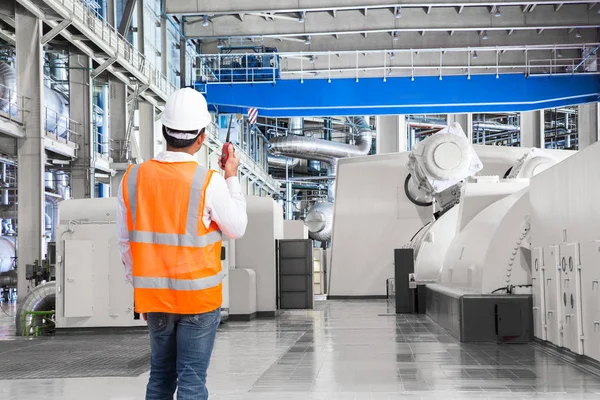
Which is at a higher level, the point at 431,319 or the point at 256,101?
the point at 256,101

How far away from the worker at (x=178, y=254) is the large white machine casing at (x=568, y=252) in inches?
182

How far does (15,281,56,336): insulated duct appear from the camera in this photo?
41.7 feet

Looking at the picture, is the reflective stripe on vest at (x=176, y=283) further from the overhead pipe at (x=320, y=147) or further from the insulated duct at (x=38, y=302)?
the overhead pipe at (x=320, y=147)

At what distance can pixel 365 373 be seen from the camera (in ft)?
24.6

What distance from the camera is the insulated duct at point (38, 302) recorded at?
500 inches

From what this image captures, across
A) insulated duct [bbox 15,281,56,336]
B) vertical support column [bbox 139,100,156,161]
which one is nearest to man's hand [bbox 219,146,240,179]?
insulated duct [bbox 15,281,56,336]

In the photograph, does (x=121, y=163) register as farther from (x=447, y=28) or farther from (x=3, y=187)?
(x=447, y=28)

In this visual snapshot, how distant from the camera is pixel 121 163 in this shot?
21625mm

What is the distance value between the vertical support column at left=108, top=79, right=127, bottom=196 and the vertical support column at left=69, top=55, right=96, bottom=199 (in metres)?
1.73

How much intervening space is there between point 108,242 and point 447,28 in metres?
12.9

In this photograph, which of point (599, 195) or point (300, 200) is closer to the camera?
point (599, 195)

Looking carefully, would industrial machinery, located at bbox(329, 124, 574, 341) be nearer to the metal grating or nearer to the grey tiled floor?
the grey tiled floor

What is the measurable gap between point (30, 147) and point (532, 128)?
17.3 metres

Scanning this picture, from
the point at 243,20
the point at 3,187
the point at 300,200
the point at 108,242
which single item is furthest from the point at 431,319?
the point at 300,200
